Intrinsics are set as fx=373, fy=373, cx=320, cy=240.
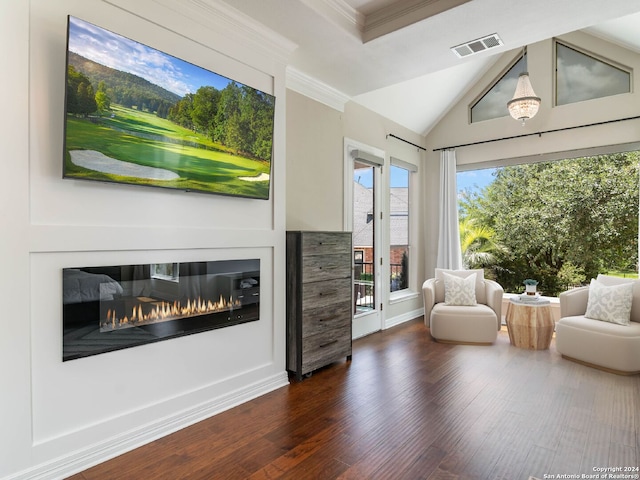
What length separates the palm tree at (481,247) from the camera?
6.22 m

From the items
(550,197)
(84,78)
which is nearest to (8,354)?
(84,78)

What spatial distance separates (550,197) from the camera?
6.20 metres

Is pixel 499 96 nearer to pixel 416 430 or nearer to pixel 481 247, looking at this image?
pixel 481 247

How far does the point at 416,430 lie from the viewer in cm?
237

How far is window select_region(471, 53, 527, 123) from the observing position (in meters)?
5.24

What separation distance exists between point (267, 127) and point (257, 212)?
663mm

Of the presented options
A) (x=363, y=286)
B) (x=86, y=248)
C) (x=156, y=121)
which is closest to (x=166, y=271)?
(x=86, y=248)

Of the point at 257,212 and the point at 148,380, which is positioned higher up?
the point at 257,212

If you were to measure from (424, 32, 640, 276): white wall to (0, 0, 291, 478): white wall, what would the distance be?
3.88 meters

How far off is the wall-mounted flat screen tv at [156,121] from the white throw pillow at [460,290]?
287cm

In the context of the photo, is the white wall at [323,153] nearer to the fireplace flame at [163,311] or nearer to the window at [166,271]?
the fireplace flame at [163,311]

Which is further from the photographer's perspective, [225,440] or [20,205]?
[225,440]

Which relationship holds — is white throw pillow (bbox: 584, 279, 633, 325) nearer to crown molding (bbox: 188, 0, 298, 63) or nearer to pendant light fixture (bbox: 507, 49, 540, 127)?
pendant light fixture (bbox: 507, 49, 540, 127)

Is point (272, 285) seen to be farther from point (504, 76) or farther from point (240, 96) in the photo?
point (504, 76)
